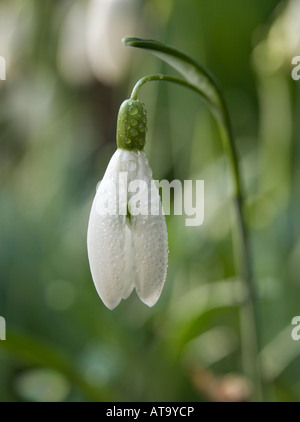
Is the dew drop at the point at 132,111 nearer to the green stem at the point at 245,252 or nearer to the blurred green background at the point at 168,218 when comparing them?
the green stem at the point at 245,252

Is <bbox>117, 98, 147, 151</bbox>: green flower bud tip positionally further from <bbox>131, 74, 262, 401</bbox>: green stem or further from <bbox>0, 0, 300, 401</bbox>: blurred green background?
<bbox>0, 0, 300, 401</bbox>: blurred green background

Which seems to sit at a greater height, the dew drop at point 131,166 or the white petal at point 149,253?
the dew drop at point 131,166

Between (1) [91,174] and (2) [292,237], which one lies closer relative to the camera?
(2) [292,237]

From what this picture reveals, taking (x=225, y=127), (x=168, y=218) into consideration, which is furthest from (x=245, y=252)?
(x=168, y=218)

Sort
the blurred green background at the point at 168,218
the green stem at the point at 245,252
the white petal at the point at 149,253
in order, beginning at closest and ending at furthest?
the white petal at the point at 149,253 < the green stem at the point at 245,252 < the blurred green background at the point at 168,218

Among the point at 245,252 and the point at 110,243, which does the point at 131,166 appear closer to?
the point at 110,243

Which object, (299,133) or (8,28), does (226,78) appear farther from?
(8,28)

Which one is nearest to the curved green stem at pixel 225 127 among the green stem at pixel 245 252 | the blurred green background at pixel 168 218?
the green stem at pixel 245 252
